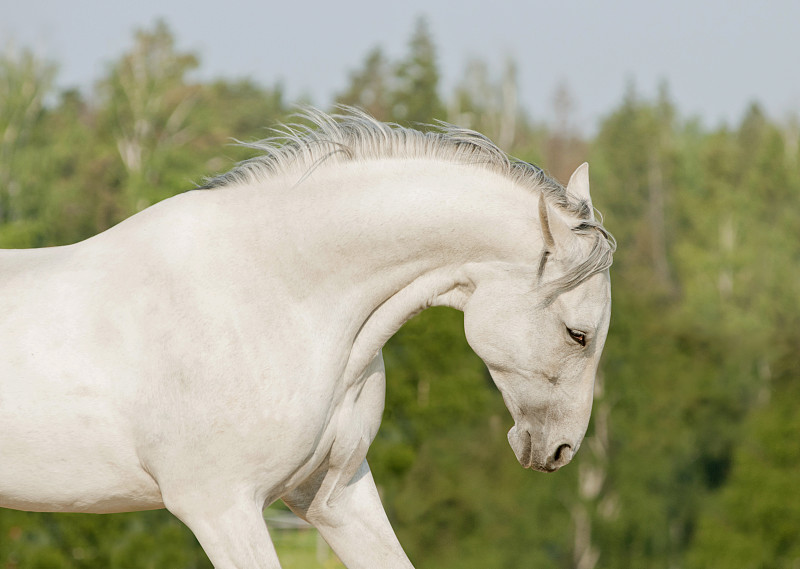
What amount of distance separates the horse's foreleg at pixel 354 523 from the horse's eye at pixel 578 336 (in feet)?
2.31

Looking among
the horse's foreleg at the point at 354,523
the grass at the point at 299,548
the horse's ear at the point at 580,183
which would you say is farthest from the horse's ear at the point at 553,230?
the grass at the point at 299,548

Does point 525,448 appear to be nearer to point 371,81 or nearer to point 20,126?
point 20,126

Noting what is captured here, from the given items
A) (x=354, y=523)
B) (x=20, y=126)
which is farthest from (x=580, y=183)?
(x=20, y=126)

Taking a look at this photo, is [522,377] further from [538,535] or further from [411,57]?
[411,57]

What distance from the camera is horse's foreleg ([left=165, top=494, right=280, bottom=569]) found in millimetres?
2941

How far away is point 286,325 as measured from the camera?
119 inches

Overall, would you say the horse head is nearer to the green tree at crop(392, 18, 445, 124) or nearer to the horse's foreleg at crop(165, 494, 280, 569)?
the horse's foreleg at crop(165, 494, 280, 569)

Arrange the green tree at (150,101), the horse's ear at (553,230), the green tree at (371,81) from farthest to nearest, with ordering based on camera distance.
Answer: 1. the green tree at (371,81)
2. the green tree at (150,101)
3. the horse's ear at (553,230)

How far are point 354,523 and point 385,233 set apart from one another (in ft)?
2.78

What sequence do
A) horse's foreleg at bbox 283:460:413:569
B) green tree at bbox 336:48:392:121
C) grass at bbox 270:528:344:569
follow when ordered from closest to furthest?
horse's foreleg at bbox 283:460:413:569 → grass at bbox 270:528:344:569 → green tree at bbox 336:48:392:121

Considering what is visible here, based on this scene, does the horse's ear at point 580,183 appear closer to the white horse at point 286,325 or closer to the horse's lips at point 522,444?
the white horse at point 286,325

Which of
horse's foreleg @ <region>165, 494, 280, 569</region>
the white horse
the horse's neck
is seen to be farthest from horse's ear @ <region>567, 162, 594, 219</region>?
horse's foreleg @ <region>165, 494, 280, 569</region>

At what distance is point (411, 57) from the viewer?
48188 millimetres

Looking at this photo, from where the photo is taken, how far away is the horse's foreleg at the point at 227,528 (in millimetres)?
2941
